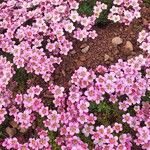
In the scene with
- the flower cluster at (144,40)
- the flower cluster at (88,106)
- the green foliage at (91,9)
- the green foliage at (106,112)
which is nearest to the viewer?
the flower cluster at (88,106)

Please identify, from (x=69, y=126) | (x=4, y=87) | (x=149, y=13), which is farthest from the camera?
(x=149, y=13)

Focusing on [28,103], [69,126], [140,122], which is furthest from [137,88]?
[28,103]

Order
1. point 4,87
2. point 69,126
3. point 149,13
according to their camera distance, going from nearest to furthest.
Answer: point 69,126 < point 4,87 < point 149,13

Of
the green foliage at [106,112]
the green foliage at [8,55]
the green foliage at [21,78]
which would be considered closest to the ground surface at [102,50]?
the green foliage at [21,78]

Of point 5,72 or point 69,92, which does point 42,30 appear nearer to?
point 5,72

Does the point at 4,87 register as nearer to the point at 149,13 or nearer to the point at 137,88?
the point at 137,88

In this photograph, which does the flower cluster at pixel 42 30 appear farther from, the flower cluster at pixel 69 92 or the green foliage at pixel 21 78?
the green foliage at pixel 21 78

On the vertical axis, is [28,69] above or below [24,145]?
above
